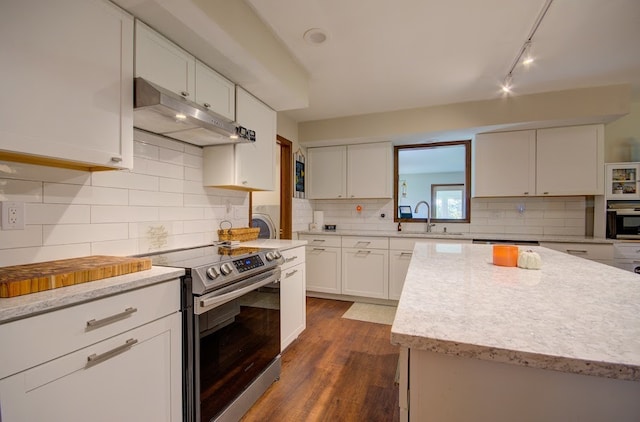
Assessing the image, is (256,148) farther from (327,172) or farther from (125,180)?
(327,172)

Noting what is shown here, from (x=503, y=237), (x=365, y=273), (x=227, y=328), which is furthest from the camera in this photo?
(x=365, y=273)

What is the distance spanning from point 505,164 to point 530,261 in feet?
7.78

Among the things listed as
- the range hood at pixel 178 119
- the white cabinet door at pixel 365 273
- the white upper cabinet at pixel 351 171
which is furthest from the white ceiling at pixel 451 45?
the white cabinet door at pixel 365 273

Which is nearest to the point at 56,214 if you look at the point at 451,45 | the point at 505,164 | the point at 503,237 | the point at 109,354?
the point at 109,354

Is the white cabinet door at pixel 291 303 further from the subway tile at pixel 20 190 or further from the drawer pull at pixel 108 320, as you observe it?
the subway tile at pixel 20 190

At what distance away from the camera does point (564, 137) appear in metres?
3.21

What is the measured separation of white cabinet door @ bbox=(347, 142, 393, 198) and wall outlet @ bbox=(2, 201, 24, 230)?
3315 mm

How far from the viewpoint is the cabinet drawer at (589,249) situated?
292 cm

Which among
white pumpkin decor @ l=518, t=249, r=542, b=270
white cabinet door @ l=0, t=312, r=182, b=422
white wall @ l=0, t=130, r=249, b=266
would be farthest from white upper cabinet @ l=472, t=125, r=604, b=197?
white cabinet door @ l=0, t=312, r=182, b=422

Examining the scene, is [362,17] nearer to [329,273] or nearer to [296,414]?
[296,414]

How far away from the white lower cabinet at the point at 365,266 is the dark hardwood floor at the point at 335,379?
0.69 meters

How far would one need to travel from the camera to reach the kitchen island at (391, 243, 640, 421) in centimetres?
59

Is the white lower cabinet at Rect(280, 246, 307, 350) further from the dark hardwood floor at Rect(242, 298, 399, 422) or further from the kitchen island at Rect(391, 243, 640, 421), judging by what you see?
the kitchen island at Rect(391, 243, 640, 421)

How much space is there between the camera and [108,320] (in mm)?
1062
